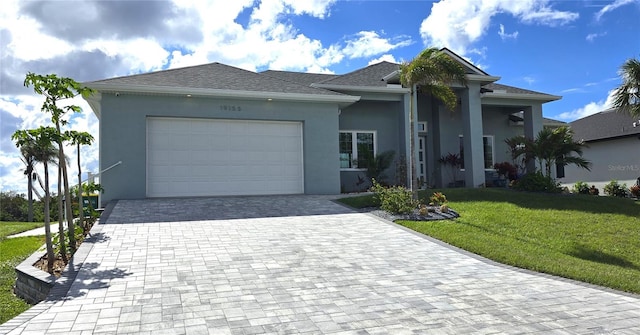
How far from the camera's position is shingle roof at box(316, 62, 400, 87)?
58.0 ft

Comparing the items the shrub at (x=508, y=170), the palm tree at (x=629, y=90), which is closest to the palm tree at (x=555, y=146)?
the palm tree at (x=629, y=90)

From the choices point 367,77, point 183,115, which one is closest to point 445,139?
point 367,77

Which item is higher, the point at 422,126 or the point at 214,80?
the point at 214,80

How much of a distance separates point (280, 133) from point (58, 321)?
11434 mm

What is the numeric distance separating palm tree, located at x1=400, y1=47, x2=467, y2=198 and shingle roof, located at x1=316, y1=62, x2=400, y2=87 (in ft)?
14.0

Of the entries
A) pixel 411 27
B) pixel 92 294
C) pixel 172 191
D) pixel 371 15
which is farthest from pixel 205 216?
pixel 411 27

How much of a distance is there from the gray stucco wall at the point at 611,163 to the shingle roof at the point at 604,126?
0.34 metres

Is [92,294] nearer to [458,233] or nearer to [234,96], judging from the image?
[458,233]

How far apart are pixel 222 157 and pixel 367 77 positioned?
7.65m

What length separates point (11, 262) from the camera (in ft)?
30.7

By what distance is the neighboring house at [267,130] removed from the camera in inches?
541

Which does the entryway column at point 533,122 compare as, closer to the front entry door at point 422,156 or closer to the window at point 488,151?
the window at point 488,151

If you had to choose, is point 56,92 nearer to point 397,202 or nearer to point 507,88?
point 397,202

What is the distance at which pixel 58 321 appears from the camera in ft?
15.6
